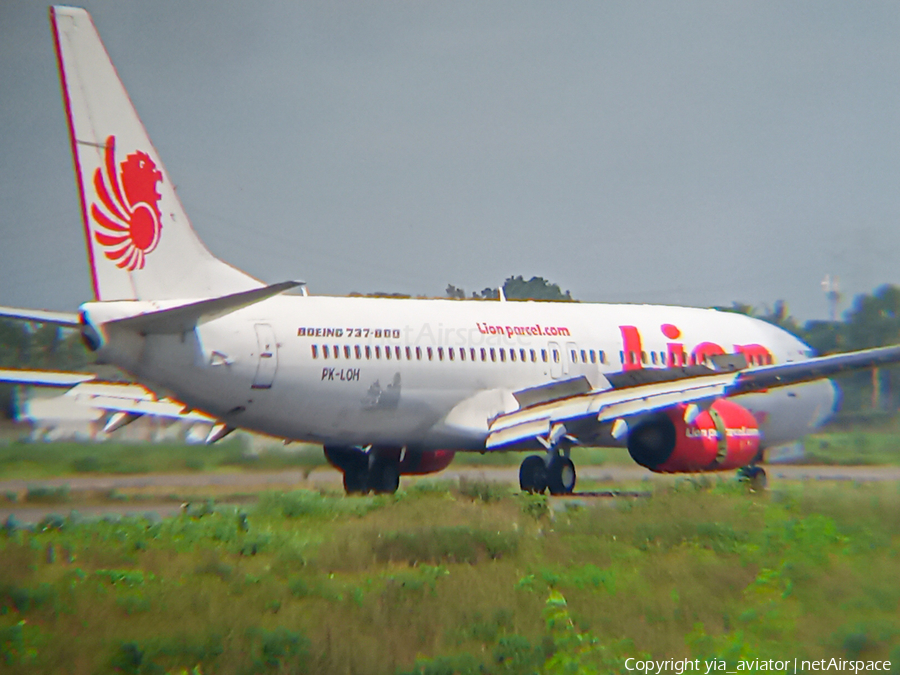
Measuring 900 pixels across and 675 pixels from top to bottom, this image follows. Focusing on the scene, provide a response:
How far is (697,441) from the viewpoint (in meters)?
20.2

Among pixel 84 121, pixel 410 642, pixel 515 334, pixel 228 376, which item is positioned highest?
pixel 84 121

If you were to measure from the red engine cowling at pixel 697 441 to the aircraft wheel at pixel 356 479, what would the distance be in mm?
5011

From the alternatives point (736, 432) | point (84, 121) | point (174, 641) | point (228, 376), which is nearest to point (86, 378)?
point (228, 376)

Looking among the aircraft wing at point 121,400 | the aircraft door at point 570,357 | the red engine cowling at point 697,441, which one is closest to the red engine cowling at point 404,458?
the aircraft wing at point 121,400

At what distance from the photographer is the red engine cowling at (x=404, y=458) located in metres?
21.7

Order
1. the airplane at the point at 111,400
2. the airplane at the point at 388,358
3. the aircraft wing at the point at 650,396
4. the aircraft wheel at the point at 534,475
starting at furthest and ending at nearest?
the aircraft wheel at the point at 534,475, the airplane at the point at 111,400, the aircraft wing at the point at 650,396, the airplane at the point at 388,358

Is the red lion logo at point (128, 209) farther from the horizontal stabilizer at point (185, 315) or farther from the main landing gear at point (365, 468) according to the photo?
the main landing gear at point (365, 468)

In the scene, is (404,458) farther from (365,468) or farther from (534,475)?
(534,475)

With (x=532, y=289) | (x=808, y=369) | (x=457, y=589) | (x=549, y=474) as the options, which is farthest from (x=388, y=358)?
(x=532, y=289)

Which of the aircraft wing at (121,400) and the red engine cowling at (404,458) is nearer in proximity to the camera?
the aircraft wing at (121,400)

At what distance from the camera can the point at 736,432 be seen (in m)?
20.8

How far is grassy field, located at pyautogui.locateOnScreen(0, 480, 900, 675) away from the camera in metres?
8.28

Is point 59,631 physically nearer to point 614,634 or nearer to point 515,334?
point 614,634

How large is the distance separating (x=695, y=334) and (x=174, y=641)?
18.4 m
